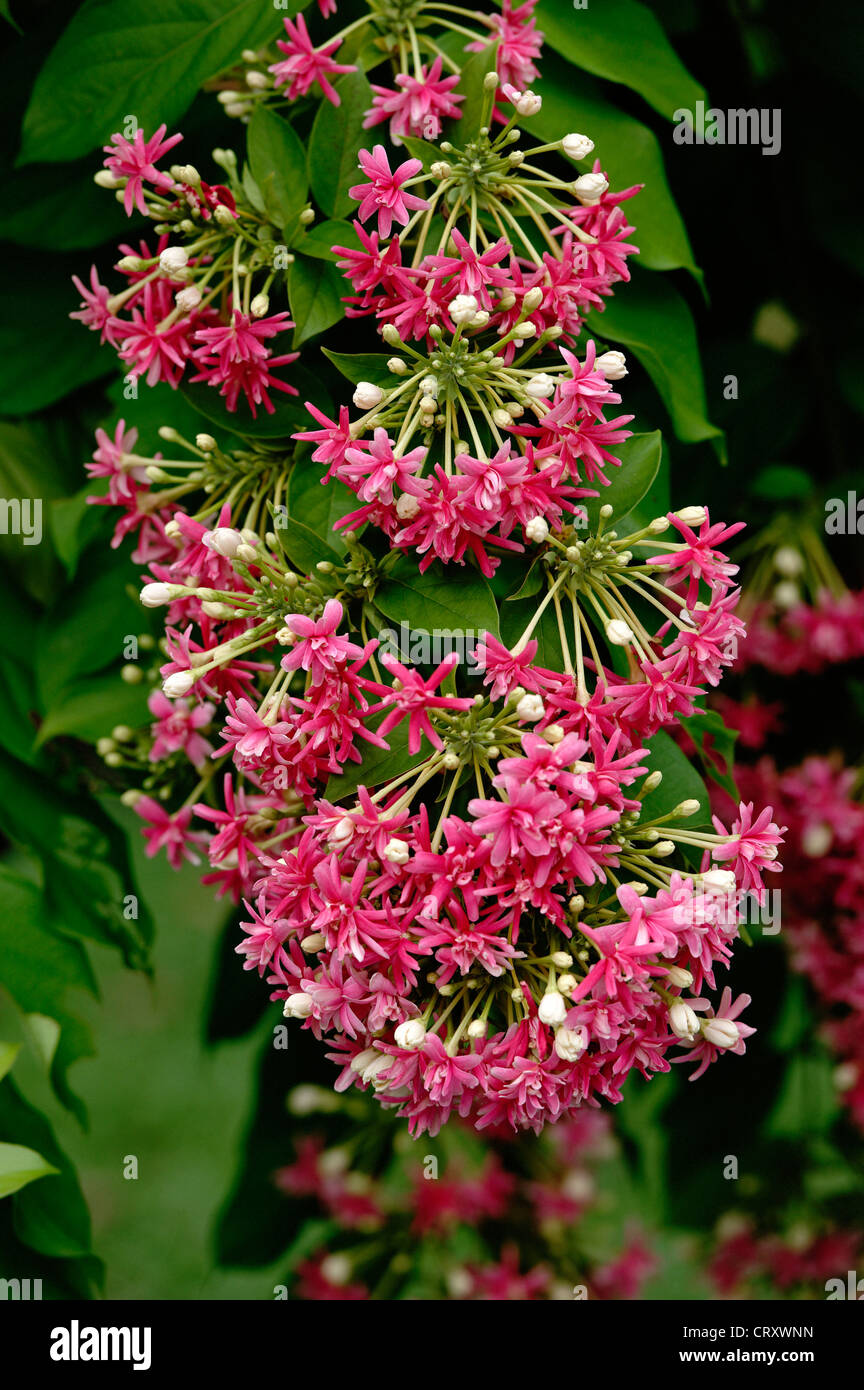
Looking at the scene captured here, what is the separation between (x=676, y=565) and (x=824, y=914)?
1075mm

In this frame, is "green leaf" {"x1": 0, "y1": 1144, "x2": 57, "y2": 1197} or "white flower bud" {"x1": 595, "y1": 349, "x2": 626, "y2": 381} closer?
"white flower bud" {"x1": 595, "y1": 349, "x2": 626, "y2": 381}

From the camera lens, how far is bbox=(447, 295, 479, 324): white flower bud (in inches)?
42.8

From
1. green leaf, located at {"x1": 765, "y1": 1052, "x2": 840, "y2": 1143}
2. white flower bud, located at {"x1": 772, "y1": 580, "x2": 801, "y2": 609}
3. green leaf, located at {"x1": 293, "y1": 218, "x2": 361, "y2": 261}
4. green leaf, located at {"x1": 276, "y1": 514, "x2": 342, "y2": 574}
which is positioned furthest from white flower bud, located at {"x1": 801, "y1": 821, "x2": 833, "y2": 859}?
green leaf, located at {"x1": 293, "y1": 218, "x2": 361, "y2": 261}

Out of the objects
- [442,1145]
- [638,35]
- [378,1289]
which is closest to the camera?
[638,35]

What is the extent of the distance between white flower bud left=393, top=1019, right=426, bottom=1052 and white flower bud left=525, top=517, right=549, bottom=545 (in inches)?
18.1

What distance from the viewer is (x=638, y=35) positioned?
1442mm

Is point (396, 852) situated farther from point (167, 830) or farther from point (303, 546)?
point (167, 830)

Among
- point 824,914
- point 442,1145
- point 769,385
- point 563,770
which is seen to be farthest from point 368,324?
point 442,1145

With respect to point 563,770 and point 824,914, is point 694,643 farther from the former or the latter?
point 824,914

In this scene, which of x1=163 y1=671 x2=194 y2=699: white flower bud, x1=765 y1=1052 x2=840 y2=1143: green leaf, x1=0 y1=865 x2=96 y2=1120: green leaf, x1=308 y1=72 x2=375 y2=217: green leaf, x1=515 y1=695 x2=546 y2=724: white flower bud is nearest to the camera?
x1=515 y1=695 x2=546 y2=724: white flower bud

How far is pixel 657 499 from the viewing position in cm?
135

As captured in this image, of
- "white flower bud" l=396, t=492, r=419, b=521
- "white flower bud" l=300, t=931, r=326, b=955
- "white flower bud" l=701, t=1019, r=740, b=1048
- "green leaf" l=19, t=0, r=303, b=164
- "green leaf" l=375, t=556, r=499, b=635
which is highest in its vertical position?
"green leaf" l=19, t=0, r=303, b=164

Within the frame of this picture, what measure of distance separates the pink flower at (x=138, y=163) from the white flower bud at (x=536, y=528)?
1.79 ft

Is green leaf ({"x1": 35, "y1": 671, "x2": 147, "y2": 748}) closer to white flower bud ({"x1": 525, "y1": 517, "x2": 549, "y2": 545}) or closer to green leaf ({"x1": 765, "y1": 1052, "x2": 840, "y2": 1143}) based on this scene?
white flower bud ({"x1": 525, "y1": 517, "x2": 549, "y2": 545})
